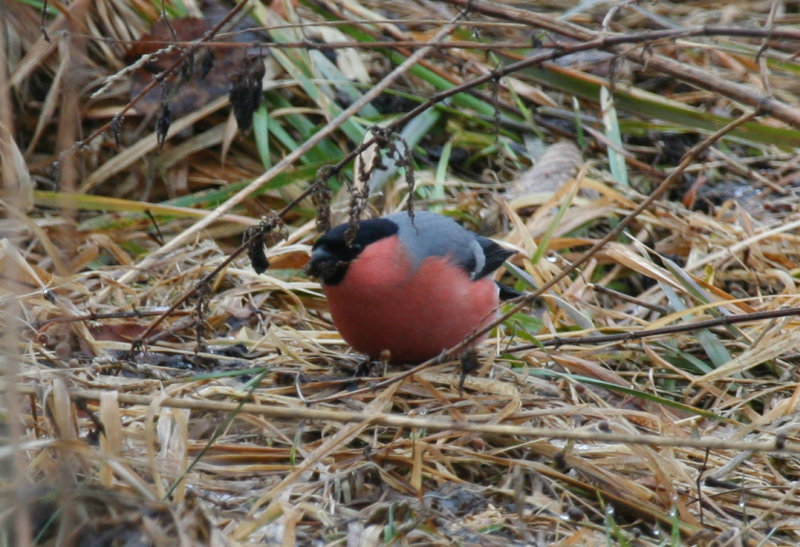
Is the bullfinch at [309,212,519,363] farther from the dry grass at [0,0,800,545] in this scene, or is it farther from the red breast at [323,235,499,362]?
the dry grass at [0,0,800,545]

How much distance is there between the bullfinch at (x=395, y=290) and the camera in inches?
132

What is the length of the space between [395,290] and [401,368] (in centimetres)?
37

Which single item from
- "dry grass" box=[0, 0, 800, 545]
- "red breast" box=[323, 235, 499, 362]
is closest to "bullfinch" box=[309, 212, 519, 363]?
"red breast" box=[323, 235, 499, 362]

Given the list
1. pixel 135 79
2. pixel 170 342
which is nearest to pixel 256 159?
pixel 135 79

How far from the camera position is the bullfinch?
3.34 metres

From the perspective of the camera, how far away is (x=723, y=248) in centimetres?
450

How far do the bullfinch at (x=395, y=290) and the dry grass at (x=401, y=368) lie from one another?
14cm

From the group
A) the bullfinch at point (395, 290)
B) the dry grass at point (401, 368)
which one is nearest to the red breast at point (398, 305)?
the bullfinch at point (395, 290)

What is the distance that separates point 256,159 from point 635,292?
2.03m

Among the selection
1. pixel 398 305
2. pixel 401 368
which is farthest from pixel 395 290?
pixel 401 368

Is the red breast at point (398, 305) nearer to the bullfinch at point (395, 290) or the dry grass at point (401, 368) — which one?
the bullfinch at point (395, 290)

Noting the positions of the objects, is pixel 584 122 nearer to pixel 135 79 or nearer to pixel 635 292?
pixel 635 292

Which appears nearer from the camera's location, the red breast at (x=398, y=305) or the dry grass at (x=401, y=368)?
the dry grass at (x=401, y=368)

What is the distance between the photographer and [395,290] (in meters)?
3.38
